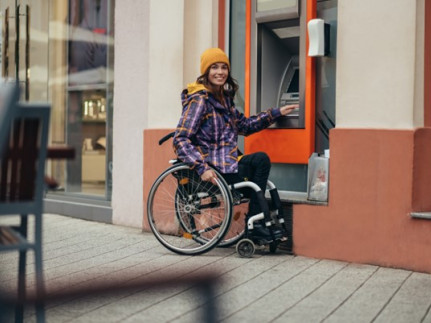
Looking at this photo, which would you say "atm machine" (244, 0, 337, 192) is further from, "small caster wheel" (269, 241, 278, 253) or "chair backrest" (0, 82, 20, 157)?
"chair backrest" (0, 82, 20, 157)

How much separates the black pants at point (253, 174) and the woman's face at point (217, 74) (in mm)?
644

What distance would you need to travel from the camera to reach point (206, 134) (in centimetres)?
566

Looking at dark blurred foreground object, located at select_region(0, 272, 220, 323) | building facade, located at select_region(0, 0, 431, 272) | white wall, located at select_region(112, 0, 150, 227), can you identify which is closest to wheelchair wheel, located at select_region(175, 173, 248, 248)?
building facade, located at select_region(0, 0, 431, 272)

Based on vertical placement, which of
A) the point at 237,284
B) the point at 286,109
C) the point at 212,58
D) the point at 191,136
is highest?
the point at 212,58

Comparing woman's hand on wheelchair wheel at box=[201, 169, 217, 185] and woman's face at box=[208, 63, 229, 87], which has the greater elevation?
woman's face at box=[208, 63, 229, 87]

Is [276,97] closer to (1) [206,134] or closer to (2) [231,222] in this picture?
(1) [206,134]

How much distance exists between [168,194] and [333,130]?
1536 mm

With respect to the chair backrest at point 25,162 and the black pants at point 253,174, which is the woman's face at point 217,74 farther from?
the chair backrest at point 25,162

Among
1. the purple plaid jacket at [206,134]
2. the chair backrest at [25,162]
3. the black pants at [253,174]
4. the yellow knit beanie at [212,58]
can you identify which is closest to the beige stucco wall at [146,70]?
the yellow knit beanie at [212,58]

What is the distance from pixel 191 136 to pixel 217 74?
56cm

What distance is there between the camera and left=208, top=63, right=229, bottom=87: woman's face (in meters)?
5.72

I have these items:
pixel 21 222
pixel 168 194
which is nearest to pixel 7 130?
pixel 21 222

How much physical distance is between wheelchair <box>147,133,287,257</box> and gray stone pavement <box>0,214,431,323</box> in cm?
11

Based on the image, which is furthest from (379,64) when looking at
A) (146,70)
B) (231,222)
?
(146,70)
